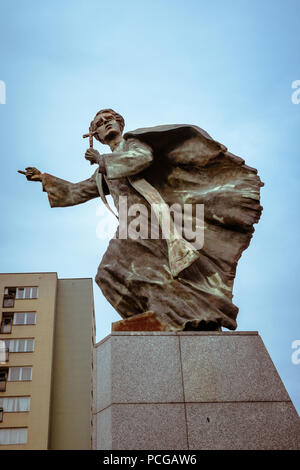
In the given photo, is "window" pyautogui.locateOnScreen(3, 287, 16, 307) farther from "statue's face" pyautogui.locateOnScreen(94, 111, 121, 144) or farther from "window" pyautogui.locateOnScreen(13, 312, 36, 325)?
"statue's face" pyautogui.locateOnScreen(94, 111, 121, 144)

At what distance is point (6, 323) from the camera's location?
3416 cm

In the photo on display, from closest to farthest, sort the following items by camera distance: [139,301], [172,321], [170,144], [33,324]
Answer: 1. [172,321]
2. [139,301]
3. [170,144]
4. [33,324]

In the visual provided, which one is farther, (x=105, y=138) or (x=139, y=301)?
(x=105, y=138)

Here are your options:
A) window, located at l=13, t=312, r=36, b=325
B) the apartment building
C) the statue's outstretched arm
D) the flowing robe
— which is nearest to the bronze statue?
the flowing robe

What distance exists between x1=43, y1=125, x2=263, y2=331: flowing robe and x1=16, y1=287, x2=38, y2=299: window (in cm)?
2866

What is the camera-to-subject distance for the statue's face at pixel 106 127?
25.0 feet

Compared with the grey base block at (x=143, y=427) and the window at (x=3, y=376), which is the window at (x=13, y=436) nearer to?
the window at (x=3, y=376)

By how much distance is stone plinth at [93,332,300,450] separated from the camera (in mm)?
4648

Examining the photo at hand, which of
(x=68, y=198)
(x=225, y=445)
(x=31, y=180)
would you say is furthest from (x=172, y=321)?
(x=31, y=180)

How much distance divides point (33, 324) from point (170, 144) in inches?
1134

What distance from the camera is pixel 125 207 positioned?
697cm

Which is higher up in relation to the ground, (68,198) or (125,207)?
(68,198)

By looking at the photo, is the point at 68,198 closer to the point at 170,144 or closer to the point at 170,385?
the point at 170,144
